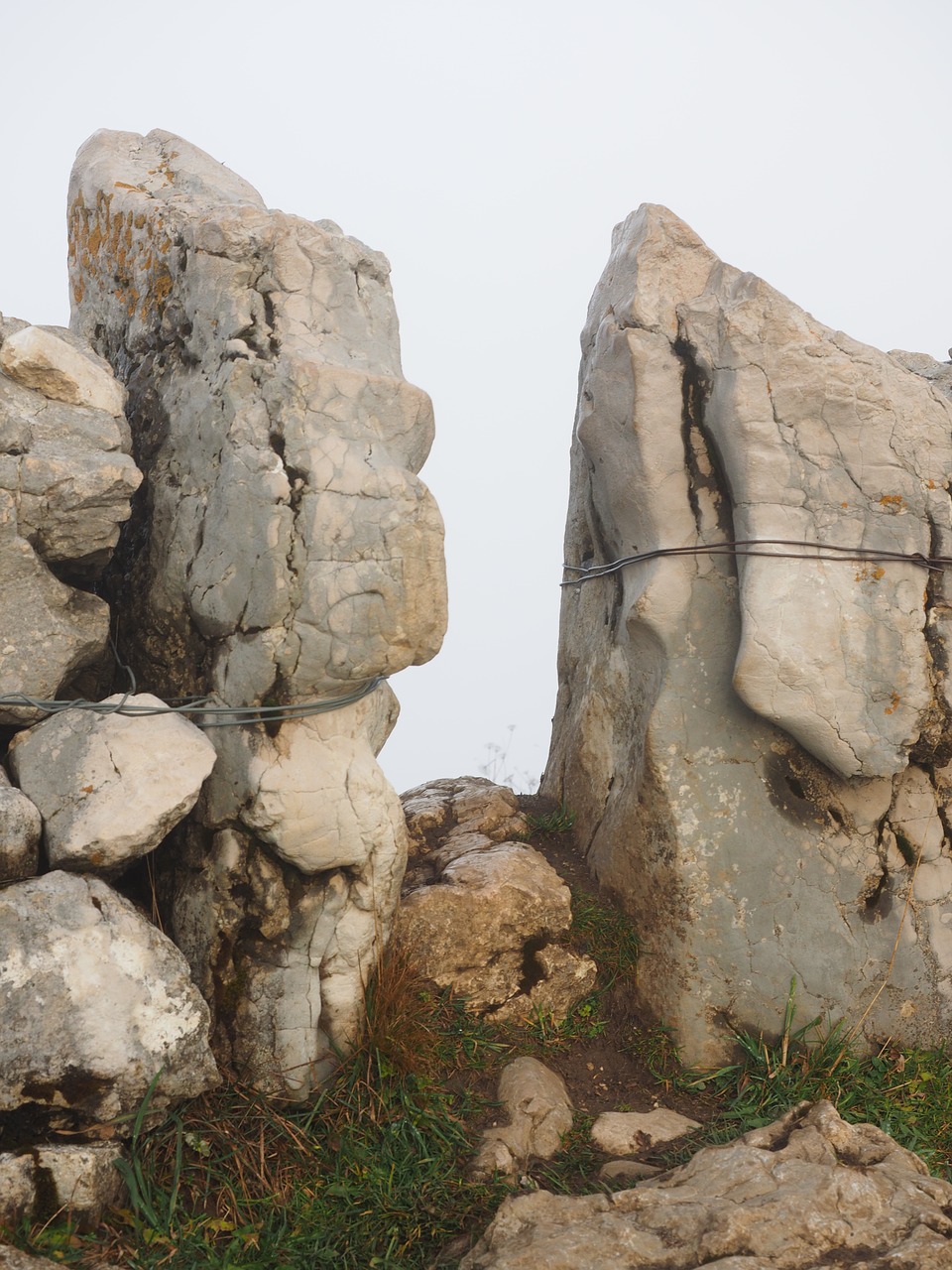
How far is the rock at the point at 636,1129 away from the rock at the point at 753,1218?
487 millimetres

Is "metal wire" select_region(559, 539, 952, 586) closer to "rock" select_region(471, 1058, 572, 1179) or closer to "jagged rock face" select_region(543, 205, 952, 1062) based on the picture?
"jagged rock face" select_region(543, 205, 952, 1062)

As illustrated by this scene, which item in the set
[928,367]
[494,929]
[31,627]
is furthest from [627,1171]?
[928,367]

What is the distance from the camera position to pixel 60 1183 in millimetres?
3203

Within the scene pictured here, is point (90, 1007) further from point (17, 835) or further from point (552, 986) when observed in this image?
point (552, 986)

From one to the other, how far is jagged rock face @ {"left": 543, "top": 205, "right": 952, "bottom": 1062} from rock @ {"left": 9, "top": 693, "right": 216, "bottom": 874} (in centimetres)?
188

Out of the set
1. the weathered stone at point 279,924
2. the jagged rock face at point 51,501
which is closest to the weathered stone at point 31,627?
the jagged rock face at point 51,501

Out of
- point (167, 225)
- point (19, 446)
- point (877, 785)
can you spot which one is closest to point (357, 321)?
point (167, 225)

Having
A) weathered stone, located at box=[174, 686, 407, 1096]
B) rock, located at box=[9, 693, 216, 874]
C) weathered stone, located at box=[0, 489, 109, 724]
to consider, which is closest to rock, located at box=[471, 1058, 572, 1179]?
weathered stone, located at box=[174, 686, 407, 1096]

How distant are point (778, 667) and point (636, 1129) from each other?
1.68 m

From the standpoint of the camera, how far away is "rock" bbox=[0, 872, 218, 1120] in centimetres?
325

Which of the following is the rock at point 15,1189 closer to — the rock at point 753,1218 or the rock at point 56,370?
the rock at point 753,1218

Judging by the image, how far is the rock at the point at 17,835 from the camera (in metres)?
3.43

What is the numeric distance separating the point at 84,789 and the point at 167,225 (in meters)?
2.10

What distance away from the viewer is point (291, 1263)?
3287mm
